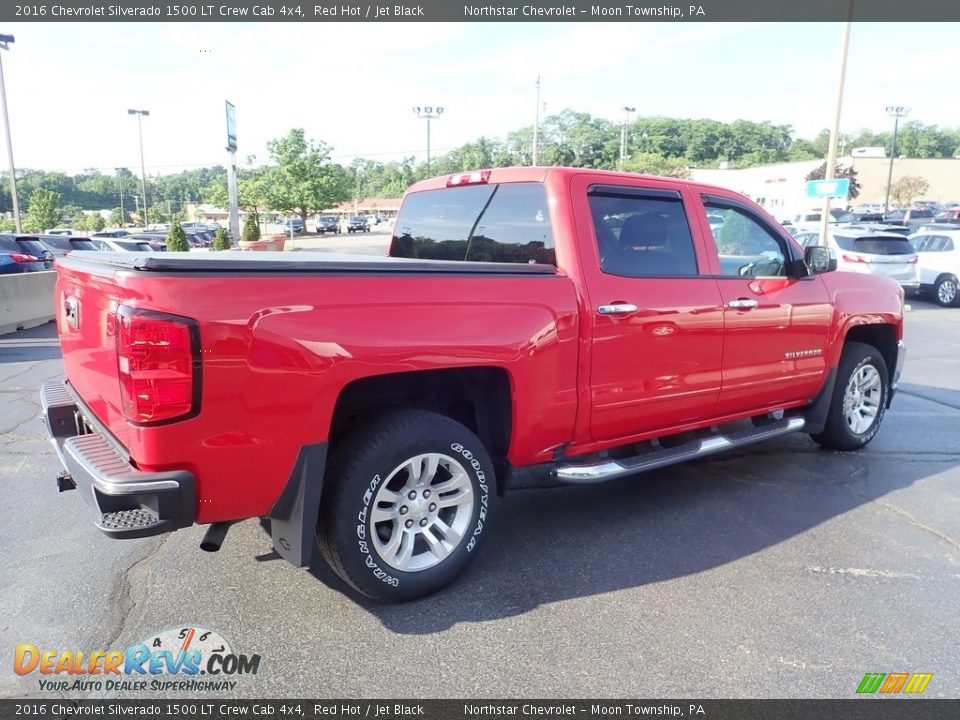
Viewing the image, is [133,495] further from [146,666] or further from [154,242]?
[154,242]

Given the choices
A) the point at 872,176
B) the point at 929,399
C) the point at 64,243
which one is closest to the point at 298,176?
the point at 64,243

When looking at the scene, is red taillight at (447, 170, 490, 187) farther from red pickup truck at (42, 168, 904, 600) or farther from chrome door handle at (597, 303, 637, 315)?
chrome door handle at (597, 303, 637, 315)

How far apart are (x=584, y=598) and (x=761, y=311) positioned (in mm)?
2310

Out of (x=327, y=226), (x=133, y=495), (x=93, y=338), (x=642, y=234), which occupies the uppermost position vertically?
(x=642, y=234)

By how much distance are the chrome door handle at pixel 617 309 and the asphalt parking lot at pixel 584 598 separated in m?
1.29

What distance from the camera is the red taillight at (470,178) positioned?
4164 millimetres

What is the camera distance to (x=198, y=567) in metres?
3.53

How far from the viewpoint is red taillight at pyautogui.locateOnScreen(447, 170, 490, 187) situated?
4164 millimetres

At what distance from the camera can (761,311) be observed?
14.7 ft

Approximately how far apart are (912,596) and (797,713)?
1.26 meters

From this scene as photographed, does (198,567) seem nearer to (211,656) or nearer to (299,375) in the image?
(211,656)

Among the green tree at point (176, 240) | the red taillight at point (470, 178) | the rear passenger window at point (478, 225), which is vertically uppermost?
the red taillight at point (470, 178)

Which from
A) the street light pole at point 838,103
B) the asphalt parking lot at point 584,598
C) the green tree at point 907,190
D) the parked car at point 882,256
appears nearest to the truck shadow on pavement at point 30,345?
the asphalt parking lot at point 584,598

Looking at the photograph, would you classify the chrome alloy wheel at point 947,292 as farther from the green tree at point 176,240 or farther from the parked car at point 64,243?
the parked car at point 64,243
